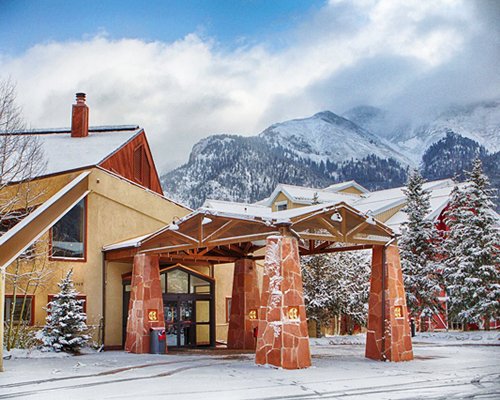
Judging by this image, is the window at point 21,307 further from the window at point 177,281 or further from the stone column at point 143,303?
the window at point 177,281

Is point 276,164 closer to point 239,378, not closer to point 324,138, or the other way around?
point 324,138

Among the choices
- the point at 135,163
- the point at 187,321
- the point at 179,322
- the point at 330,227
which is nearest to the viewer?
the point at 330,227

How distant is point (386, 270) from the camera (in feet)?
50.7

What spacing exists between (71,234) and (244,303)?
6170 millimetres

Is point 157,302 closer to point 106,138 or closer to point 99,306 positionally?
point 99,306

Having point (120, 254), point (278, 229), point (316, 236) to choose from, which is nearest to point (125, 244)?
point (120, 254)

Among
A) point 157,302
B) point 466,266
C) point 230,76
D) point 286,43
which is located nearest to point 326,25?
point 286,43

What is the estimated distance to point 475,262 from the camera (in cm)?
2578

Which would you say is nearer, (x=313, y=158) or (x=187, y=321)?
(x=187, y=321)

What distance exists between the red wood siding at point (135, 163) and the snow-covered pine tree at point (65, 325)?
614 centimetres

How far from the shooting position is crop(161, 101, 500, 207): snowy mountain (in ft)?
182

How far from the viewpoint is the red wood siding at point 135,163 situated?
2308cm

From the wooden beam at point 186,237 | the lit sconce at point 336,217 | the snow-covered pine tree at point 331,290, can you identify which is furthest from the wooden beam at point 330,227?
the snow-covered pine tree at point 331,290

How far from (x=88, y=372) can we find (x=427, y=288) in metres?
18.7
